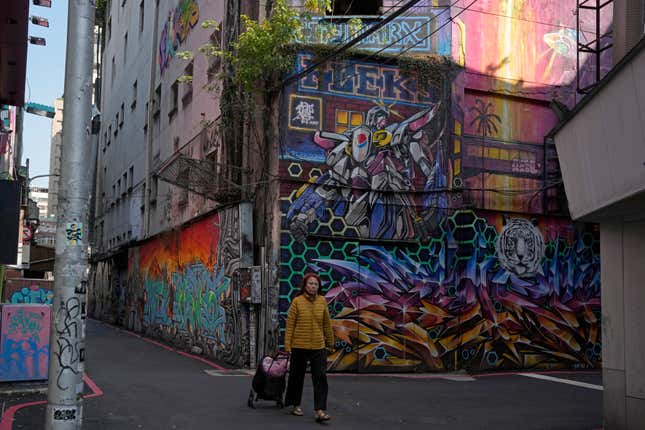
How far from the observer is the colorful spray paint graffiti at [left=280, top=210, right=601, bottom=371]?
1375cm

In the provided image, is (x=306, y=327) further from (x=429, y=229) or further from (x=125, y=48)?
(x=125, y=48)

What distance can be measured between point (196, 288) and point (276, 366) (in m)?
9.19

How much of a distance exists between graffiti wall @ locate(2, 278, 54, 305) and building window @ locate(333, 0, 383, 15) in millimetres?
8505

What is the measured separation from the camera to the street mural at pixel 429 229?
45.3 feet

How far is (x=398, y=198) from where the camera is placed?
569 inches

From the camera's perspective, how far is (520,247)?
15.4 metres

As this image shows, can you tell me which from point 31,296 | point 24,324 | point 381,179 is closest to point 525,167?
point 381,179

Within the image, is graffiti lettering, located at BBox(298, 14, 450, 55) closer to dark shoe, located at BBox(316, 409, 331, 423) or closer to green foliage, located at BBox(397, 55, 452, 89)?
green foliage, located at BBox(397, 55, 452, 89)

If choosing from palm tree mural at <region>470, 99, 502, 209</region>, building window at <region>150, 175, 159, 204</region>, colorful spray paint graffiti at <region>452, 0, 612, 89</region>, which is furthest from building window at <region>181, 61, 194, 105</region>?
palm tree mural at <region>470, 99, 502, 209</region>

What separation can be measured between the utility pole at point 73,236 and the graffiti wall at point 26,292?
6098 millimetres

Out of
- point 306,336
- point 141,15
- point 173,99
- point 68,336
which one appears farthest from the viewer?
point 141,15

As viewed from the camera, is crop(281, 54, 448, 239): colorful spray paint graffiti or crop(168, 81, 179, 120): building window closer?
crop(281, 54, 448, 239): colorful spray paint graffiti

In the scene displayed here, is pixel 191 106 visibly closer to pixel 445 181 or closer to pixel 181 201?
pixel 181 201

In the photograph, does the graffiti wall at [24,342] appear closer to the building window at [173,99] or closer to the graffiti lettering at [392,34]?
the graffiti lettering at [392,34]
